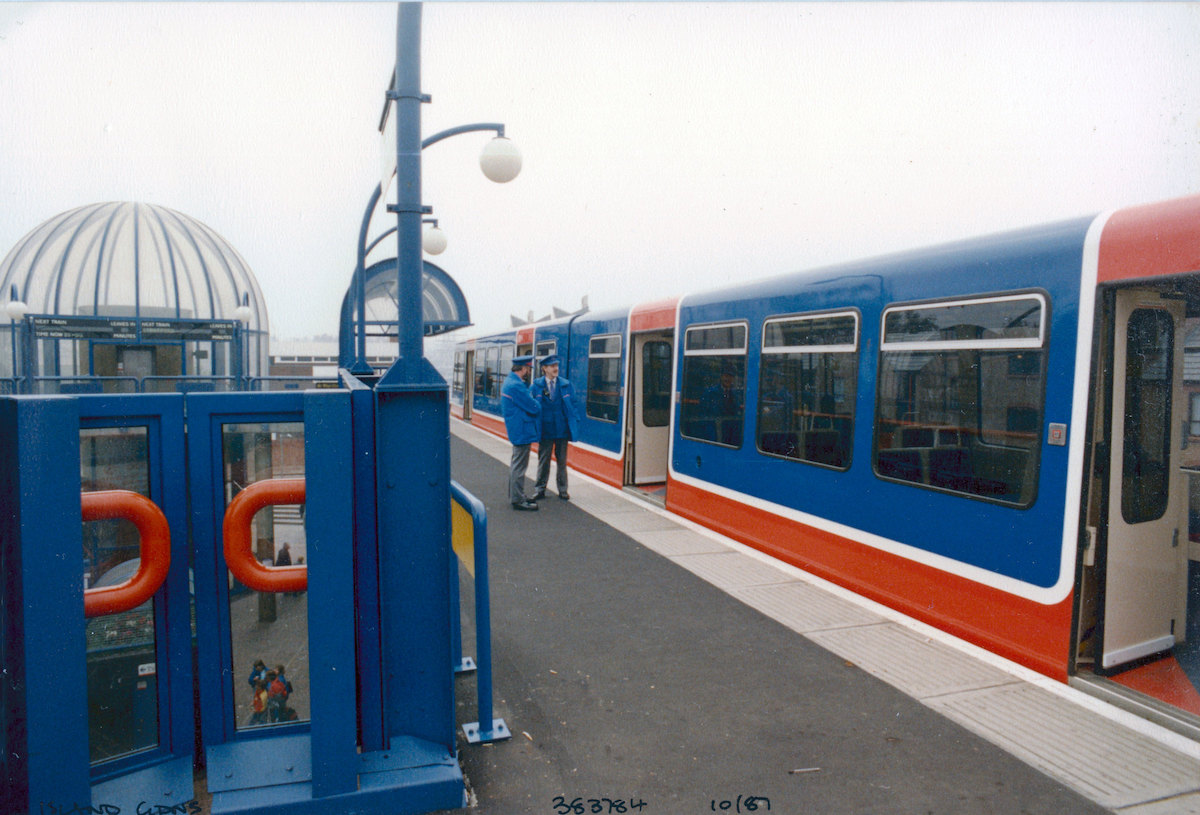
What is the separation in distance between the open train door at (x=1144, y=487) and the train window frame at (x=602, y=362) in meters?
6.87

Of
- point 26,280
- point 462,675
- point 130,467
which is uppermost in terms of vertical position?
point 26,280

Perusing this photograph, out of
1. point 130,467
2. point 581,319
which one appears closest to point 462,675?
point 130,467

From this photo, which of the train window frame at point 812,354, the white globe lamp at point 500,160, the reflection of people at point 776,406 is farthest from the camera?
the white globe lamp at point 500,160

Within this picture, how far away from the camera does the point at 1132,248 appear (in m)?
3.58

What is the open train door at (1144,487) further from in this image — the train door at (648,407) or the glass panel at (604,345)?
the glass panel at (604,345)

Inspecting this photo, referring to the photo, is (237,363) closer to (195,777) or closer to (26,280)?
(195,777)

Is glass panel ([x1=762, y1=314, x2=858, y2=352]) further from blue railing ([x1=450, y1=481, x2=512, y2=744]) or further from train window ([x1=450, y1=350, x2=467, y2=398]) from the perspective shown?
train window ([x1=450, y1=350, x2=467, y2=398])

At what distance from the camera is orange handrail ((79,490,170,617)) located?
7.89 ft

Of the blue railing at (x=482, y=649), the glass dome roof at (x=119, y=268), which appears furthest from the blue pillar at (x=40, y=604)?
the glass dome roof at (x=119, y=268)

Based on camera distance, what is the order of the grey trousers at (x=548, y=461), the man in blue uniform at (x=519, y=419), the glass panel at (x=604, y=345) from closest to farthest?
the man in blue uniform at (x=519, y=419) → the grey trousers at (x=548, y=461) → the glass panel at (x=604, y=345)

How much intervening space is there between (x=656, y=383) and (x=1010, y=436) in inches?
244

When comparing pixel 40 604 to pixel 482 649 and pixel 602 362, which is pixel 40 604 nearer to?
pixel 482 649

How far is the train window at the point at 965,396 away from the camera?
13.4 ft

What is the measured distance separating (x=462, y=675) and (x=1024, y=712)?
276cm
